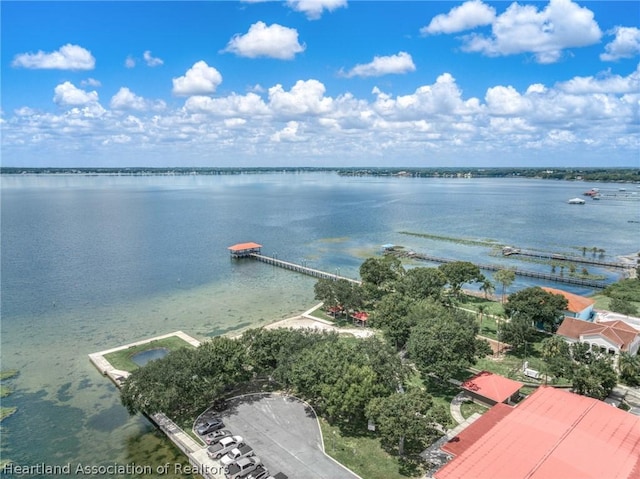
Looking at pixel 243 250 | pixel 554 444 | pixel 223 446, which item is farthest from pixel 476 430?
pixel 243 250

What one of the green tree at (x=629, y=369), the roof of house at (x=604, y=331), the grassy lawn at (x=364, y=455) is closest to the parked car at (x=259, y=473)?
the grassy lawn at (x=364, y=455)

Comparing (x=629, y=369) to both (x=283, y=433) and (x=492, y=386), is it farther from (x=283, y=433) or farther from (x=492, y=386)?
(x=283, y=433)

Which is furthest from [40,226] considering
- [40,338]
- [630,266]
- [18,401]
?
[630,266]

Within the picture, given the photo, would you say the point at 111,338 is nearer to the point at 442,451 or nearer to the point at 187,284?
the point at 187,284

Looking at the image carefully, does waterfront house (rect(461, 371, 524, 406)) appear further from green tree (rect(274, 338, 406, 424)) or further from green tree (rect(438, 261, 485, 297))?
green tree (rect(438, 261, 485, 297))

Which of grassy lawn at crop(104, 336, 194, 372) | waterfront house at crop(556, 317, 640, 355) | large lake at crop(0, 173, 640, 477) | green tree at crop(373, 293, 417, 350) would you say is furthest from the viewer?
grassy lawn at crop(104, 336, 194, 372)

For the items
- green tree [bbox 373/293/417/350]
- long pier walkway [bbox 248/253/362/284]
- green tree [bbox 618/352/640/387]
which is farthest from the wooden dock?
green tree [bbox 373/293/417/350]

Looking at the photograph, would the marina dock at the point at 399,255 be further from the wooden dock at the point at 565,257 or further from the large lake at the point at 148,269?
the large lake at the point at 148,269
